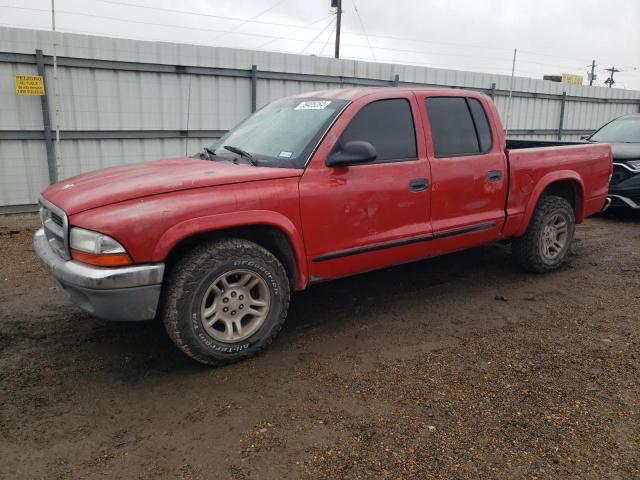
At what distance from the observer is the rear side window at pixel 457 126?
427 cm

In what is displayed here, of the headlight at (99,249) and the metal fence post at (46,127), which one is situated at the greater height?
the metal fence post at (46,127)

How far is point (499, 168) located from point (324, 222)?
6.37 feet

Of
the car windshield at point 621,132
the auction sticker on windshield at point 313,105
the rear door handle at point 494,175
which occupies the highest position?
the auction sticker on windshield at point 313,105

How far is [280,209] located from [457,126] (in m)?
1.96

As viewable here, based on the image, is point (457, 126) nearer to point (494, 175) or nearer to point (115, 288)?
point (494, 175)

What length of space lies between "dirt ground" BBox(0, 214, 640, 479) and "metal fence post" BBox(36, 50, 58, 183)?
384 centimetres

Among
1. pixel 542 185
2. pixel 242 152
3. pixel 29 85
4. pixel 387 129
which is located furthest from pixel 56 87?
pixel 542 185

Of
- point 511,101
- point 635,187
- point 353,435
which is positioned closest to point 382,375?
point 353,435

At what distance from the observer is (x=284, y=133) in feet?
13.0

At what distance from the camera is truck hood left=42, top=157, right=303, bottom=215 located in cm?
303

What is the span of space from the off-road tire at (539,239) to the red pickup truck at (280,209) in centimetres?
19

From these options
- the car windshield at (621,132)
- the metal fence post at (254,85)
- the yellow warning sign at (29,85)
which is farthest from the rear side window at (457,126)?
the yellow warning sign at (29,85)

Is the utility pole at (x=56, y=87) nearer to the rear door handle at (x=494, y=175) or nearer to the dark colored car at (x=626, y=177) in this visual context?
the rear door handle at (x=494, y=175)

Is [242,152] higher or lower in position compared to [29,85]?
lower
